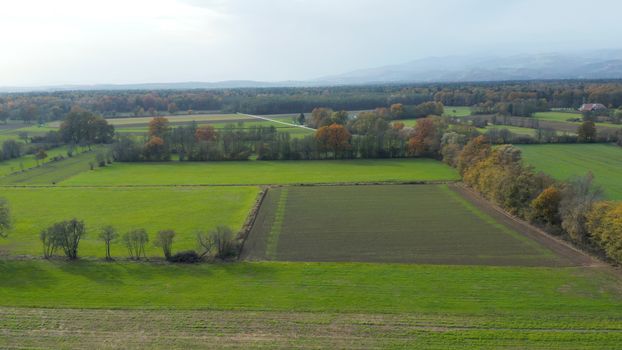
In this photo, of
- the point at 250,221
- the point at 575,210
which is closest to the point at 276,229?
the point at 250,221

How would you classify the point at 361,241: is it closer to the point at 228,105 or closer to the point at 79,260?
the point at 79,260

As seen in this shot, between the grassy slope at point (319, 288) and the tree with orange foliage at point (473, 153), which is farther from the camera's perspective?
the tree with orange foliage at point (473, 153)

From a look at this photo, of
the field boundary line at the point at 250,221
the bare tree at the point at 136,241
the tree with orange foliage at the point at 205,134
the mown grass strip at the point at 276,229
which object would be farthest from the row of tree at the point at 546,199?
the tree with orange foliage at the point at 205,134

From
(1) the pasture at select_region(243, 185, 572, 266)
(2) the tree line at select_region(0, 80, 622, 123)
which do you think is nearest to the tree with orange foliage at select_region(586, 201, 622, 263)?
(1) the pasture at select_region(243, 185, 572, 266)

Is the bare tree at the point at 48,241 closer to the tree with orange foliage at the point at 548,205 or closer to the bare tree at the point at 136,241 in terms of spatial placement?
the bare tree at the point at 136,241

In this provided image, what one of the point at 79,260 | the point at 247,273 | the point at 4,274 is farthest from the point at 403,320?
the point at 4,274

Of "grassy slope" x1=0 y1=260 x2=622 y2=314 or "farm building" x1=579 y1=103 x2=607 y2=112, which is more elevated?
"farm building" x1=579 y1=103 x2=607 y2=112

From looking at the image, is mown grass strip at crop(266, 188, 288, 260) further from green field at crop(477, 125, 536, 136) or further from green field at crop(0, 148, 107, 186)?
green field at crop(477, 125, 536, 136)
